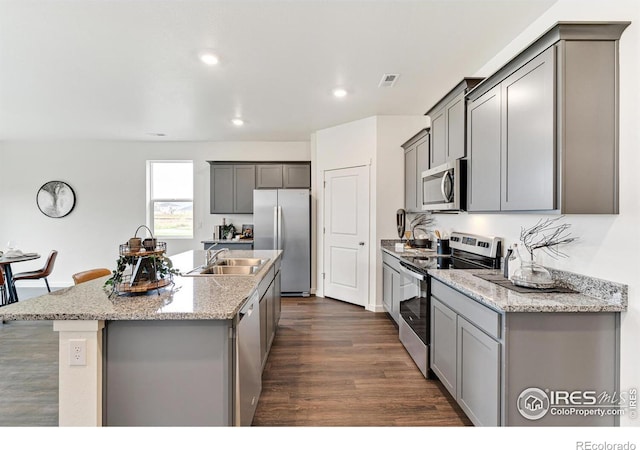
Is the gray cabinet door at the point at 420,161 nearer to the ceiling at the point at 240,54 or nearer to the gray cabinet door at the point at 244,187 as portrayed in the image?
the ceiling at the point at 240,54

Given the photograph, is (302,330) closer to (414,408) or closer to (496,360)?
(414,408)

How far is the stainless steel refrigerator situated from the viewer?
500cm

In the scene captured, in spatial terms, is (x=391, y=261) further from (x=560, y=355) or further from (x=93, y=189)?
(x=93, y=189)

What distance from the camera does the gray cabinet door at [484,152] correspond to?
6.79 ft

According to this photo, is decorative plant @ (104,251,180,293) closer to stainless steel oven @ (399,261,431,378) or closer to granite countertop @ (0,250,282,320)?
granite countertop @ (0,250,282,320)

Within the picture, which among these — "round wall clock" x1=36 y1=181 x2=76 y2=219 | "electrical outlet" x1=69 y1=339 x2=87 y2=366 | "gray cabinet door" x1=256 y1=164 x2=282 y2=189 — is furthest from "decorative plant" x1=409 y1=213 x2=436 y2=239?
"round wall clock" x1=36 y1=181 x2=76 y2=219

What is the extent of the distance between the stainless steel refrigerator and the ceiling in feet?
4.22

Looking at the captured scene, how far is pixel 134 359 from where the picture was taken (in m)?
1.43

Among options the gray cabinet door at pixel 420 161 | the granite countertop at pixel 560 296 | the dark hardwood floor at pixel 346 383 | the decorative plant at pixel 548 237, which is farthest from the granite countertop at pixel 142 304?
the gray cabinet door at pixel 420 161

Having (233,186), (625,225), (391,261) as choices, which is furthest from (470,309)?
(233,186)

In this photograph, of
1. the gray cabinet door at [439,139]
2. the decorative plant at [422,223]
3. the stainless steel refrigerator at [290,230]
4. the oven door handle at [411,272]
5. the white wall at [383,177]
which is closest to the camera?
the oven door handle at [411,272]

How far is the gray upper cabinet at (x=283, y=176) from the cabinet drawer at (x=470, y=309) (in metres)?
3.60

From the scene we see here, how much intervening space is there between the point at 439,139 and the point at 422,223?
150cm

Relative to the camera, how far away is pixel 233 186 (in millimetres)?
5570
